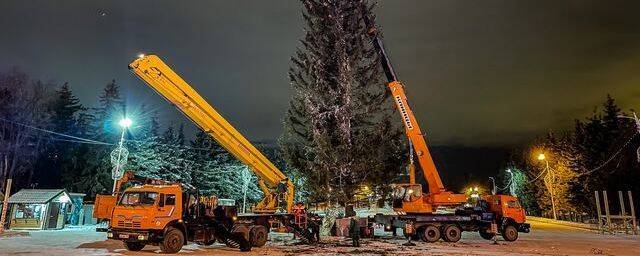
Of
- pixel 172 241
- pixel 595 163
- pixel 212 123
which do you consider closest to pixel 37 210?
pixel 212 123

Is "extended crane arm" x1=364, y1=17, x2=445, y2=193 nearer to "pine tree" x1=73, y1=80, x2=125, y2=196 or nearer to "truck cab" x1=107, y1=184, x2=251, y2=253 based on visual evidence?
"truck cab" x1=107, y1=184, x2=251, y2=253

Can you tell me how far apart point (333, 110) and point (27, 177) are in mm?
41565

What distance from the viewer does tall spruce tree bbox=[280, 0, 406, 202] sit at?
930 inches

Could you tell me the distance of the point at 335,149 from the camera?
77.6 feet

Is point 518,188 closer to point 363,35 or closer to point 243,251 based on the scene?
point 363,35

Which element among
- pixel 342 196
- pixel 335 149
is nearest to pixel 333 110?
pixel 335 149

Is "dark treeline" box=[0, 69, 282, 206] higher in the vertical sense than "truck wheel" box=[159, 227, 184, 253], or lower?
higher

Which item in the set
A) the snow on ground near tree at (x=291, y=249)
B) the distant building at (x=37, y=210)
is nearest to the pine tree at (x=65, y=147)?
the distant building at (x=37, y=210)

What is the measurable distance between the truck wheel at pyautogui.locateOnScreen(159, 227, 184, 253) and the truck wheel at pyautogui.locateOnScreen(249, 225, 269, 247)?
11.1 feet

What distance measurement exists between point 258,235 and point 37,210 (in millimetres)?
16405

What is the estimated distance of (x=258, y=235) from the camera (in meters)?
19.1

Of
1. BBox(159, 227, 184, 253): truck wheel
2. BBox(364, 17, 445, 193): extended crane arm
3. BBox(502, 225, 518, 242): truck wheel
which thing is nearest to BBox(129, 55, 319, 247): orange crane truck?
BBox(159, 227, 184, 253): truck wheel

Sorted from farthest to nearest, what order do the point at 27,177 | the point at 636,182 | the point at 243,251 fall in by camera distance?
the point at 27,177 → the point at 636,182 → the point at 243,251

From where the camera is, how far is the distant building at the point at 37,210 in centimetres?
2583
